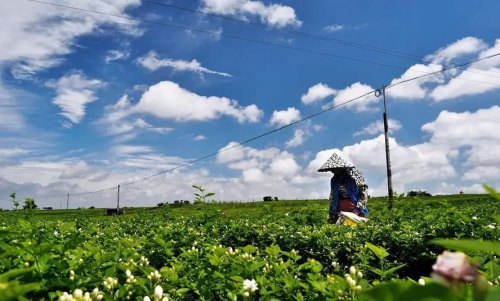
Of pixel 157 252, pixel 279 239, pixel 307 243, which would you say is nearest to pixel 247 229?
pixel 279 239

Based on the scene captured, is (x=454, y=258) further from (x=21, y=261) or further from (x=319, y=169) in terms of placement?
(x=319, y=169)

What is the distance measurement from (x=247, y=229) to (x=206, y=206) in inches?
40.4

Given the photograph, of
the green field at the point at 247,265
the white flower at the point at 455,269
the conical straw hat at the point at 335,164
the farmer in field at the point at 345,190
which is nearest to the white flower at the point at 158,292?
the green field at the point at 247,265

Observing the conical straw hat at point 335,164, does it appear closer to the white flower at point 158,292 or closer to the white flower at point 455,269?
the white flower at point 158,292

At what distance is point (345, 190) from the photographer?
17.1 metres

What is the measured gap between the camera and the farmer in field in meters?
16.9

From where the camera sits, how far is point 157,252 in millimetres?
6902

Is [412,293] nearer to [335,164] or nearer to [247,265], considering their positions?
[247,265]

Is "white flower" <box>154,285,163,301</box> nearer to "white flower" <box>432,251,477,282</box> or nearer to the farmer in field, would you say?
"white flower" <box>432,251,477,282</box>

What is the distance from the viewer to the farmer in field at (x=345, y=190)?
16.9 metres

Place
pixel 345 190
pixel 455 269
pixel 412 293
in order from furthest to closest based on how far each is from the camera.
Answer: pixel 345 190 → pixel 412 293 → pixel 455 269

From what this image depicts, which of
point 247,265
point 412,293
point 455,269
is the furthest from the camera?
point 247,265

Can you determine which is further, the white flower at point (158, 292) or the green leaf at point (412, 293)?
the white flower at point (158, 292)

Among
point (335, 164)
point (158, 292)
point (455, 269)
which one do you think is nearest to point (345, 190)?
point (335, 164)
